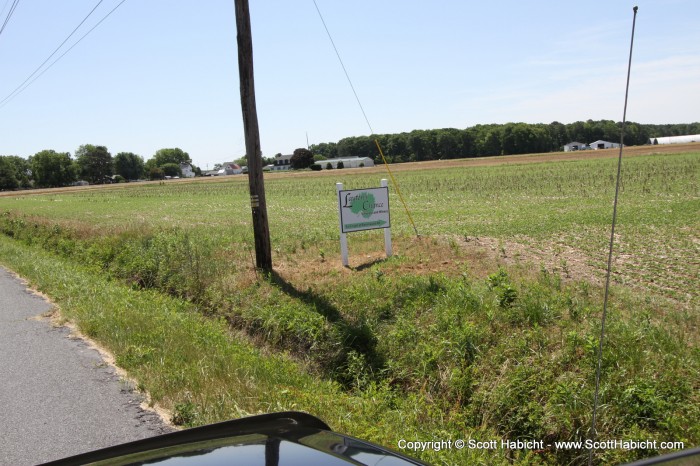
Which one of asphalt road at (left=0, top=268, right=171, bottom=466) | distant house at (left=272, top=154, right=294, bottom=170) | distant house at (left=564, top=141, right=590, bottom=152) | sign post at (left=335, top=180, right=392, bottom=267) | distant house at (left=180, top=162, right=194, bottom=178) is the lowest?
distant house at (left=180, top=162, right=194, bottom=178)

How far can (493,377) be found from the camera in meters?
6.58

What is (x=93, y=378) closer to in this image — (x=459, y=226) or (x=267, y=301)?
(x=267, y=301)

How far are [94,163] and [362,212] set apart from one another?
5699 inches

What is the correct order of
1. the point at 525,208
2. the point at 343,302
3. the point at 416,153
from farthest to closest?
the point at 416,153 < the point at 525,208 < the point at 343,302

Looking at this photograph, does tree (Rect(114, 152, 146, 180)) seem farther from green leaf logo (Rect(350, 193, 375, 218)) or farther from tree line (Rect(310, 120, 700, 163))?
green leaf logo (Rect(350, 193, 375, 218))

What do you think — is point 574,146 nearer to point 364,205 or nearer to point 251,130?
point 364,205

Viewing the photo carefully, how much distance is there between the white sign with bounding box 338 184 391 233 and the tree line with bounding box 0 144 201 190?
133 metres

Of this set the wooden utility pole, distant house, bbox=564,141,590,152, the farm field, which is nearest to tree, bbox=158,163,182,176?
distant house, bbox=564,141,590,152

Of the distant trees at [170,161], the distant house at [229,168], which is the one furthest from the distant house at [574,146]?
the distant trees at [170,161]

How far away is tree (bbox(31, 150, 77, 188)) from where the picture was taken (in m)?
135

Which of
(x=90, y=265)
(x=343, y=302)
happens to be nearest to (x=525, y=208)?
(x=343, y=302)

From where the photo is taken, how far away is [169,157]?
195125 millimetres

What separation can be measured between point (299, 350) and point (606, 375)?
452 centimetres

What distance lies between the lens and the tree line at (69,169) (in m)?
132
